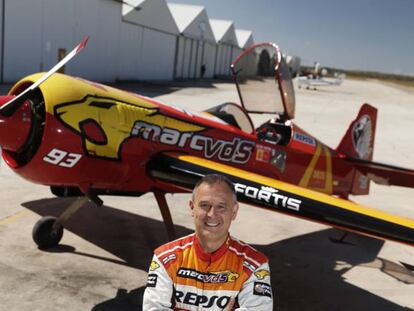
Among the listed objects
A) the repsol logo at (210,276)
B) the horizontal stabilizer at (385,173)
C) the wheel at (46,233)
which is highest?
the repsol logo at (210,276)

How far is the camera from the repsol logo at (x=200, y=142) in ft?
16.9

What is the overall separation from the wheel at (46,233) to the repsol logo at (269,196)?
7.74 ft

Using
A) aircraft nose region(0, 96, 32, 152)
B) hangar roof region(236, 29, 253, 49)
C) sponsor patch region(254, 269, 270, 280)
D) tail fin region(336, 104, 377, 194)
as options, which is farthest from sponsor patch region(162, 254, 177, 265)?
hangar roof region(236, 29, 253, 49)

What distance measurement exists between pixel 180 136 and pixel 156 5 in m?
36.8

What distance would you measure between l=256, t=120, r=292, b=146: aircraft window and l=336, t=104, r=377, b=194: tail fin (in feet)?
3.94

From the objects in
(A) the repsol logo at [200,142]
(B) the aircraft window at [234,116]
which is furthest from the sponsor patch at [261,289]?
(B) the aircraft window at [234,116]

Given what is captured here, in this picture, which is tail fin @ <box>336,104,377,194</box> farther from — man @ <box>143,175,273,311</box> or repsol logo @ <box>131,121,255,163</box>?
man @ <box>143,175,273,311</box>

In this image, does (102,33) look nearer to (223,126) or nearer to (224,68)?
(223,126)

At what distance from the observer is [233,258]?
7.76ft

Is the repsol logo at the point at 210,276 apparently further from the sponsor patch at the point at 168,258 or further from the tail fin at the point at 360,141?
the tail fin at the point at 360,141

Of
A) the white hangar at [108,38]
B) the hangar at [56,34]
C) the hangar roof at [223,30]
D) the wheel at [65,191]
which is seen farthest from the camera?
the hangar roof at [223,30]

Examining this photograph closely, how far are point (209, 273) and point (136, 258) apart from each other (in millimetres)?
3268

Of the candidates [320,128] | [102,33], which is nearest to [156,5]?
[102,33]

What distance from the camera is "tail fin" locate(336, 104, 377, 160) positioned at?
7270 millimetres
